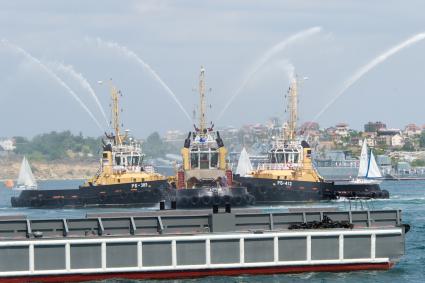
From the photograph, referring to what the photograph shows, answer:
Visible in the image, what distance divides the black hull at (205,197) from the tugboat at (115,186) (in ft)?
33.2

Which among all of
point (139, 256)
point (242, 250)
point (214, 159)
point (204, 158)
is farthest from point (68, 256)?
point (214, 159)

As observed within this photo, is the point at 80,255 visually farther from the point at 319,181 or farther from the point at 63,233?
the point at 319,181

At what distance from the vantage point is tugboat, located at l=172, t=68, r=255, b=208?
331ft

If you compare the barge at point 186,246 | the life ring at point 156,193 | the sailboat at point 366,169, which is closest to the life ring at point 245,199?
the life ring at point 156,193

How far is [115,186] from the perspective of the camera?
11200cm

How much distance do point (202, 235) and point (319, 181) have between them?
7674 cm

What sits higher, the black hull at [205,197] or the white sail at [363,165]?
the white sail at [363,165]

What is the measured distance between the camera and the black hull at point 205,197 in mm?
99750

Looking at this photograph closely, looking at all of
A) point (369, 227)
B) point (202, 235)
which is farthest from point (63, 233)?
point (369, 227)

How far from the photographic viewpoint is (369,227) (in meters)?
45.2

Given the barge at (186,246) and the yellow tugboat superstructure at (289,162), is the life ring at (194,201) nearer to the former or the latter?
the yellow tugboat superstructure at (289,162)

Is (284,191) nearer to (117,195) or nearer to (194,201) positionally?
(117,195)

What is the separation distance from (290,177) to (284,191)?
333 centimetres

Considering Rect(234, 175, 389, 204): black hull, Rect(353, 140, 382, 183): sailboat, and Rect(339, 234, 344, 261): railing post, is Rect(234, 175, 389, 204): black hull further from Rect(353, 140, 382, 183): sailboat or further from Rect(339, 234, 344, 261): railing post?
Rect(339, 234, 344, 261): railing post
